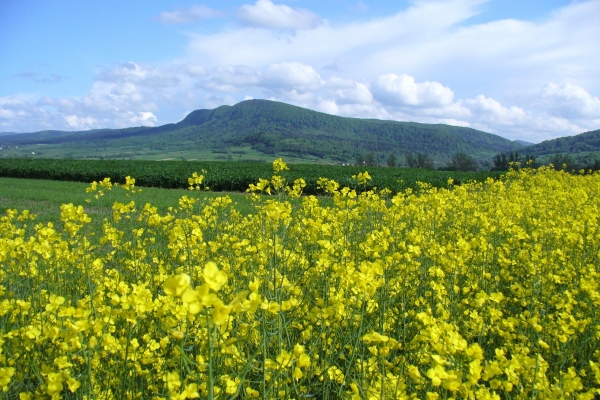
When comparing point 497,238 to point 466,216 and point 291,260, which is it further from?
point 291,260

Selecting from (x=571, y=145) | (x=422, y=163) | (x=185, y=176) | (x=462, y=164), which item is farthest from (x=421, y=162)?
(x=571, y=145)

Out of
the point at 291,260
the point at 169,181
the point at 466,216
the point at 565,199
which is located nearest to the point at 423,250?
the point at 291,260

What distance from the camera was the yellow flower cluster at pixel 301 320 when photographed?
2312 millimetres

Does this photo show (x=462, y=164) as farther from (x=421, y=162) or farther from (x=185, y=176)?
(x=185, y=176)

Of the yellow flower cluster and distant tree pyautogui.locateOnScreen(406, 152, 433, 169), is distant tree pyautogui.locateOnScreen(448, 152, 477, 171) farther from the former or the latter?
the yellow flower cluster

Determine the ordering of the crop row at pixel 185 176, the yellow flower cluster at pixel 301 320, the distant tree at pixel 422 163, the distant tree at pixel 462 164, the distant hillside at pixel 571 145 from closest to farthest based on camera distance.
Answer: the yellow flower cluster at pixel 301 320 < the crop row at pixel 185 176 < the distant tree at pixel 462 164 < the distant tree at pixel 422 163 < the distant hillside at pixel 571 145

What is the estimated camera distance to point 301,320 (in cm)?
353

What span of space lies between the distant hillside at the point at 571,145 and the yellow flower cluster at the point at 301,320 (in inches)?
4852

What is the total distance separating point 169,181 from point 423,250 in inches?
1168

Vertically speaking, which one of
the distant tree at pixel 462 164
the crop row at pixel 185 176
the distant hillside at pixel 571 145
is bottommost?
the crop row at pixel 185 176

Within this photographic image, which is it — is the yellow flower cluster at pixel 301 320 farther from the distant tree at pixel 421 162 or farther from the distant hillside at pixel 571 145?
the distant hillside at pixel 571 145

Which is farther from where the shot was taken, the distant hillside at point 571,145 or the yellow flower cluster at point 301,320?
the distant hillside at point 571,145

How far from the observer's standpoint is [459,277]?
17.3 feet

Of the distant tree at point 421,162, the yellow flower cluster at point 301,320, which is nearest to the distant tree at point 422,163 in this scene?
the distant tree at point 421,162
